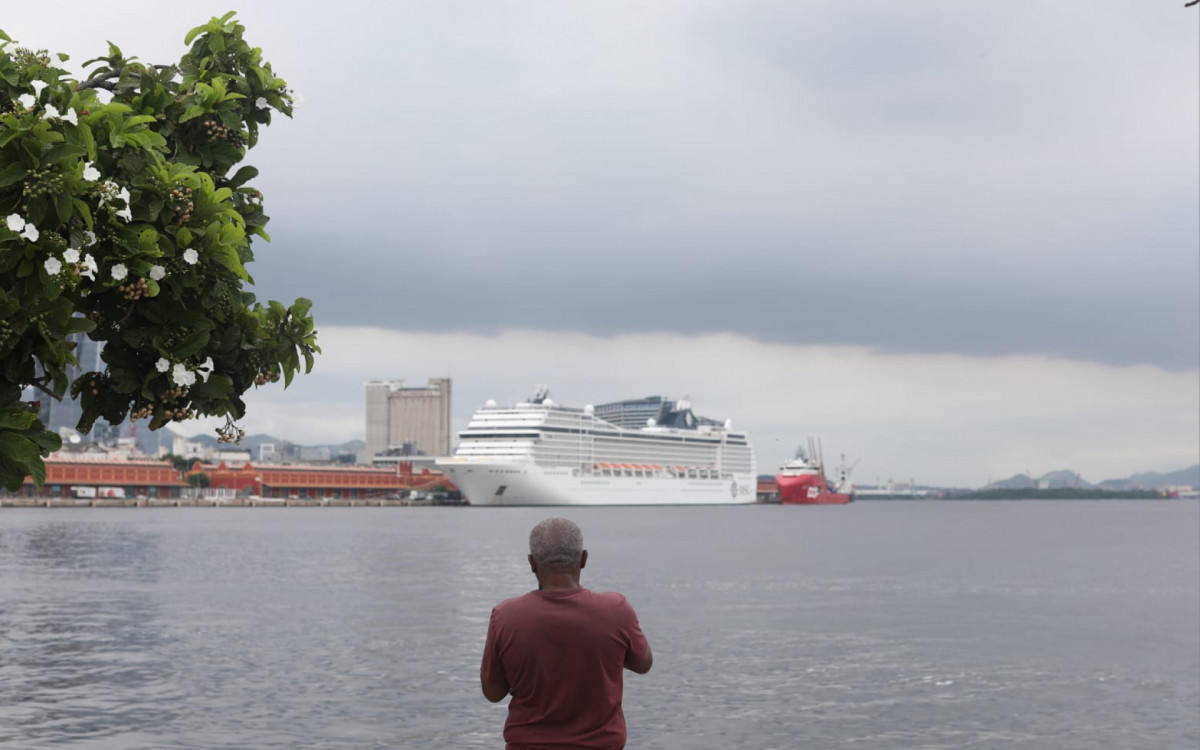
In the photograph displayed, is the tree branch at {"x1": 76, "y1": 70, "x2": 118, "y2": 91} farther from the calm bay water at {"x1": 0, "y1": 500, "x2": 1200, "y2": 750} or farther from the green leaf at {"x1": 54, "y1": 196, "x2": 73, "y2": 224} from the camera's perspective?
the calm bay water at {"x1": 0, "y1": 500, "x2": 1200, "y2": 750}

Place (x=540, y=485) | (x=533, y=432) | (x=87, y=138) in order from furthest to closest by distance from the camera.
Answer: (x=540, y=485), (x=533, y=432), (x=87, y=138)

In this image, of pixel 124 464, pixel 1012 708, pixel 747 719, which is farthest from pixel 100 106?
pixel 124 464

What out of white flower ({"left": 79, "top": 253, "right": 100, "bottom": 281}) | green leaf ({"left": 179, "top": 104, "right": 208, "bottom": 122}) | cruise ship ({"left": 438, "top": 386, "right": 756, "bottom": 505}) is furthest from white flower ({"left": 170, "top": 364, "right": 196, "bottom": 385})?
cruise ship ({"left": 438, "top": 386, "right": 756, "bottom": 505})

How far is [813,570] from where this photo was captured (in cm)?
6056

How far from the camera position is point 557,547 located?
6285 millimetres

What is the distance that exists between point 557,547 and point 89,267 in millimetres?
3058

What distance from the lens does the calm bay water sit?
19.7 m

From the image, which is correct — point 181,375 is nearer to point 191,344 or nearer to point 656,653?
point 191,344

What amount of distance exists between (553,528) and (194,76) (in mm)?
4856

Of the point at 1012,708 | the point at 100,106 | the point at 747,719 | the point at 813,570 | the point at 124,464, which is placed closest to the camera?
the point at 100,106

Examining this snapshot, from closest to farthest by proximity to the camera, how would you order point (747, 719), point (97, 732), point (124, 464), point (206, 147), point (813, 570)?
point (206, 147) → point (97, 732) → point (747, 719) → point (813, 570) → point (124, 464)

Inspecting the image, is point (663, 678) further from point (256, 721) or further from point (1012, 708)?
point (256, 721)

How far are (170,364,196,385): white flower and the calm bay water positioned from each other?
1166cm

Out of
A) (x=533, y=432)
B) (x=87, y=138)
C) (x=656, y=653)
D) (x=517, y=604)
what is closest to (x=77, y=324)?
(x=87, y=138)
